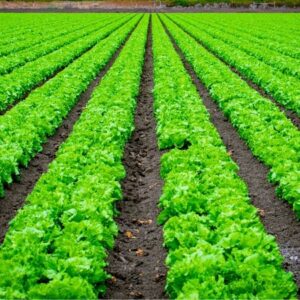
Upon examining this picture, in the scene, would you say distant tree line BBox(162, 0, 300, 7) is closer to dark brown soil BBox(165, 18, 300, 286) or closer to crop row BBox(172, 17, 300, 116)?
crop row BBox(172, 17, 300, 116)

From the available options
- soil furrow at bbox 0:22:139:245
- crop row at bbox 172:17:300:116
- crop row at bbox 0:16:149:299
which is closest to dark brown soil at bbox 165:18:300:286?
crop row at bbox 0:16:149:299

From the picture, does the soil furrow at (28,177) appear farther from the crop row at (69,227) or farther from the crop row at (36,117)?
the crop row at (69,227)

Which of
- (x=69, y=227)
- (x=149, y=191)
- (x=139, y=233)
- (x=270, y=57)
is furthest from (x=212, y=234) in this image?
(x=270, y=57)

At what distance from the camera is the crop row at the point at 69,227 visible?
5582mm

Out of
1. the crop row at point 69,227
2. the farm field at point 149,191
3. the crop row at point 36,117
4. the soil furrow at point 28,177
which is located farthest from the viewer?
the crop row at point 36,117

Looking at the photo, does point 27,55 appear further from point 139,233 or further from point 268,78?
point 139,233

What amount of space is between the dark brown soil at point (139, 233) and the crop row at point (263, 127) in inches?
92.6

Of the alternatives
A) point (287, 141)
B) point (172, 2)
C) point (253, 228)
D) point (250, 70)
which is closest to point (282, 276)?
point (253, 228)

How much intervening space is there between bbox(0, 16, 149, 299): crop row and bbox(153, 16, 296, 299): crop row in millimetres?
974

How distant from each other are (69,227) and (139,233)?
4.91 feet

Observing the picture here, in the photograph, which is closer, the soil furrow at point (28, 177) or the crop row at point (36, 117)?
the soil furrow at point (28, 177)

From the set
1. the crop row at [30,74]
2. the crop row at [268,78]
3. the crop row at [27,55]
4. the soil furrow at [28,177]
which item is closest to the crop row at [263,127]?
the crop row at [268,78]

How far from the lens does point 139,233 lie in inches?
311

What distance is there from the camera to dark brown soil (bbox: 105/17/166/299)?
21.2 feet
